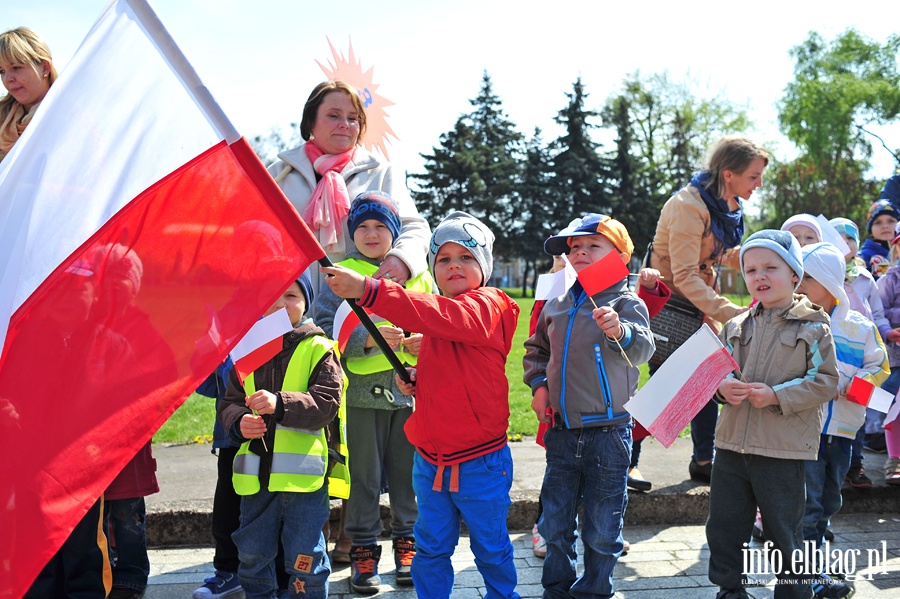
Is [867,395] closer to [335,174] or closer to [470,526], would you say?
[470,526]

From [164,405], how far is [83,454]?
25 cm

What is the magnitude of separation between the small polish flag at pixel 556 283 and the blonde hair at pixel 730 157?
1699mm

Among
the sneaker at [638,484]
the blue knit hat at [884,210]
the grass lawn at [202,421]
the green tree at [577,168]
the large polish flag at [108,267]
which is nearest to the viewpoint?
the large polish flag at [108,267]

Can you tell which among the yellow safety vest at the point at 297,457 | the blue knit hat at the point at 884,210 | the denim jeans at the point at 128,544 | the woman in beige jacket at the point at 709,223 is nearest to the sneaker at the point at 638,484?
the woman in beige jacket at the point at 709,223

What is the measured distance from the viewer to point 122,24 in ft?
7.59

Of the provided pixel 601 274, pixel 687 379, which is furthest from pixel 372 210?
pixel 687 379

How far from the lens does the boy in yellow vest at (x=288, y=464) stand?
11.0 feet

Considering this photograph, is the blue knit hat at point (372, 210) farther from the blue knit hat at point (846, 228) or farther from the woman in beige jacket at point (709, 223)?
the blue knit hat at point (846, 228)

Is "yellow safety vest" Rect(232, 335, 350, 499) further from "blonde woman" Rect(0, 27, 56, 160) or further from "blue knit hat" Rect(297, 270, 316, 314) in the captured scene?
"blonde woman" Rect(0, 27, 56, 160)

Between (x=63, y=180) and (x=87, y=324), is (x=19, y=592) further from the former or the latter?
(x=63, y=180)

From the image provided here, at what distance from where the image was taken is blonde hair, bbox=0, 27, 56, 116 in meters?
3.69

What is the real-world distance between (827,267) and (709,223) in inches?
32.7

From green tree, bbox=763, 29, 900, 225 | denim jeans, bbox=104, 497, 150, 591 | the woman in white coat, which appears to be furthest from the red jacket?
green tree, bbox=763, 29, 900, 225

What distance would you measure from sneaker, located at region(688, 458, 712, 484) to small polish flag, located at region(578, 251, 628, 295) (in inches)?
92.0
